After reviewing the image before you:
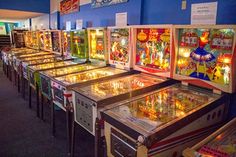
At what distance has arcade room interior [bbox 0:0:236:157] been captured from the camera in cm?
134

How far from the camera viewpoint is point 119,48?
267 centimetres

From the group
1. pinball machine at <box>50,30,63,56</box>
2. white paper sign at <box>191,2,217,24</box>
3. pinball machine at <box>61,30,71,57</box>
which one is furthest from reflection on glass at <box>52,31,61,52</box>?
white paper sign at <box>191,2,217,24</box>

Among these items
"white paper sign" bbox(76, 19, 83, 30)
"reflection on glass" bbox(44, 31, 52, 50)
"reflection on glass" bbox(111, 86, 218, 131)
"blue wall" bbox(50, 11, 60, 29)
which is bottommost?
"reflection on glass" bbox(111, 86, 218, 131)

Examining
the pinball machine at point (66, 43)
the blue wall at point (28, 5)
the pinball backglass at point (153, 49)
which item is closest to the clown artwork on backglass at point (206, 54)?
the pinball backglass at point (153, 49)

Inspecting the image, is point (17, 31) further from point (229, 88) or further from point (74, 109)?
point (229, 88)

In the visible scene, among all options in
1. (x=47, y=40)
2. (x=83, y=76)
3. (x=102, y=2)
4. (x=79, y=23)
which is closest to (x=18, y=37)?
(x=47, y=40)

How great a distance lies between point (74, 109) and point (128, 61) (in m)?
0.92

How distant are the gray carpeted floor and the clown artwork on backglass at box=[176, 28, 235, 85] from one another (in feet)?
5.00

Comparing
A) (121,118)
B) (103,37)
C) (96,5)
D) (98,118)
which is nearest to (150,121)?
(121,118)

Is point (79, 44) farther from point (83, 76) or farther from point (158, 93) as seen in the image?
point (158, 93)

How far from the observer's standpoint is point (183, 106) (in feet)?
5.08

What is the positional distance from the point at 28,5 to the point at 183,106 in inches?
221

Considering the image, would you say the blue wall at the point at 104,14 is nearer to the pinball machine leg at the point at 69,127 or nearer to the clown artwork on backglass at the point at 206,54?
the clown artwork on backglass at the point at 206,54

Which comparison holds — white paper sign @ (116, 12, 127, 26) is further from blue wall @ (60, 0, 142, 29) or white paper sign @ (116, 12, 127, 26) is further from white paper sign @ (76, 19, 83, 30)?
white paper sign @ (76, 19, 83, 30)
